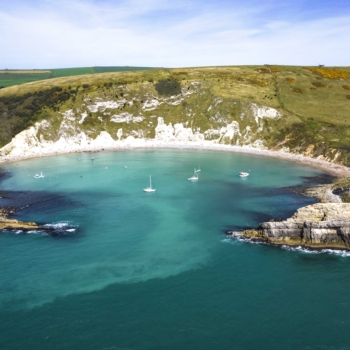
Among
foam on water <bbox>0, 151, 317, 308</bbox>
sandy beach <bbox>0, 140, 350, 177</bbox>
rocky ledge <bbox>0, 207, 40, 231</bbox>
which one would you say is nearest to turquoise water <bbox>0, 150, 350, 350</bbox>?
foam on water <bbox>0, 151, 317, 308</bbox>

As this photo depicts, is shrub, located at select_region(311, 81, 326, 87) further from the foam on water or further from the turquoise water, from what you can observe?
the turquoise water

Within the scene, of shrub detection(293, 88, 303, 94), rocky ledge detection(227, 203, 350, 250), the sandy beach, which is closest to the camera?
rocky ledge detection(227, 203, 350, 250)

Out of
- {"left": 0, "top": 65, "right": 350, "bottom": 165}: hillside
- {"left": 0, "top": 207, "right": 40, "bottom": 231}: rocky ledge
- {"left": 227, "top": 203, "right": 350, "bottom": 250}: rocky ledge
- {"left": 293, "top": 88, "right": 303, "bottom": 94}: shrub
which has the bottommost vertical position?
{"left": 0, "top": 207, "right": 40, "bottom": 231}: rocky ledge

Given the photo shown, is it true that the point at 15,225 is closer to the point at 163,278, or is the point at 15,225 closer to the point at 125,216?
the point at 125,216

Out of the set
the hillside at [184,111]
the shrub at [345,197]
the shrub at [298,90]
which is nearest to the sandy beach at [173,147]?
the hillside at [184,111]

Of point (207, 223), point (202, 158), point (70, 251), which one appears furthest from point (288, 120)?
point (70, 251)

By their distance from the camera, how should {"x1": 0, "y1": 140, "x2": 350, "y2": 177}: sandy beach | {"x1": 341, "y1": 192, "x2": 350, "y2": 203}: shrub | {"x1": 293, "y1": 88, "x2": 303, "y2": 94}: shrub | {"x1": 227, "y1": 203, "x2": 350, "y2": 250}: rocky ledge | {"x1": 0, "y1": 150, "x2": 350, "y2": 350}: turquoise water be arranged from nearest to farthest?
{"x1": 0, "y1": 150, "x2": 350, "y2": 350}: turquoise water < {"x1": 227, "y1": 203, "x2": 350, "y2": 250}: rocky ledge < {"x1": 341, "y1": 192, "x2": 350, "y2": 203}: shrub < {"x1": 0, "y1": 140, "x2": 350, "y2": 177}: sandy beach < {"x1": 293, "y1": 88, "x2": 303, "y2": 94}: shrub

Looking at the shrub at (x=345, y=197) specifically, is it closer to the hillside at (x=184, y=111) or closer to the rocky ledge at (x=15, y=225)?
the hillside at (x=184, y=111)
